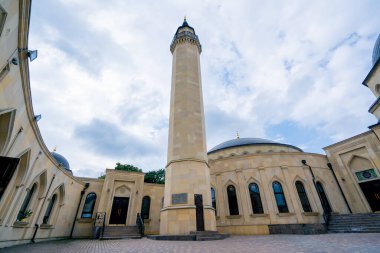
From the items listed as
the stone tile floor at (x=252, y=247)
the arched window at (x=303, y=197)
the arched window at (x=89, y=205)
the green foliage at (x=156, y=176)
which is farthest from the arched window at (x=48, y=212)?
the green foliage at (x=156, y=176)

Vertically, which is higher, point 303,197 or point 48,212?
point 303,197

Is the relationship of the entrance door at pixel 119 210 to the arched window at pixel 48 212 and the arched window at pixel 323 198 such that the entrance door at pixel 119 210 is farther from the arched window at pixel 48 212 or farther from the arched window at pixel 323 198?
the arched window at pixel 323 198

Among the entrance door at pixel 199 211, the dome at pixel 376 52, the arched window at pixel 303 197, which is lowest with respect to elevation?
the entrance door at pixel 199 211

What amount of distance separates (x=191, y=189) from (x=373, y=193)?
48.2 ft

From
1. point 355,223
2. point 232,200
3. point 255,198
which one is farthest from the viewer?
point 232,200

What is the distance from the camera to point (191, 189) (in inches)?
458

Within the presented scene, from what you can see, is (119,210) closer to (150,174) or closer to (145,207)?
(145,207)

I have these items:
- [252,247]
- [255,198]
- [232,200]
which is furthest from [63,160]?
[252,247]

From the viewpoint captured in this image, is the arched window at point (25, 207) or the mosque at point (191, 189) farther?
the arched window at point (25, 207)

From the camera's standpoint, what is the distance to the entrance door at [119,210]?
16859mm

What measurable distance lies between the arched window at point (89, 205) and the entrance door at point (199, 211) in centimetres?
1207

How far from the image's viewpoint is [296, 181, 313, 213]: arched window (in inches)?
591

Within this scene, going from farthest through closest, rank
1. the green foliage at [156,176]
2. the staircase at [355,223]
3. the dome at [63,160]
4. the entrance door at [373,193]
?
the green foliage at [156,176] < the dome at [63,160] < the entrance door at [373,193] < the staircase at [355,223]

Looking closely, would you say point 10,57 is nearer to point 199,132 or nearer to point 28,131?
point 28,131
